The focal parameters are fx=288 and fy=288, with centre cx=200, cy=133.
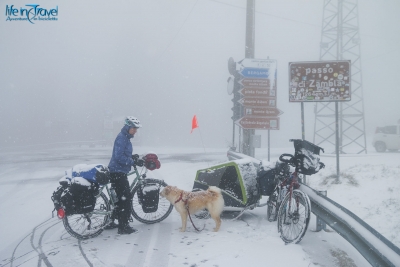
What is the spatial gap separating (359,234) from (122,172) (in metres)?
3.81

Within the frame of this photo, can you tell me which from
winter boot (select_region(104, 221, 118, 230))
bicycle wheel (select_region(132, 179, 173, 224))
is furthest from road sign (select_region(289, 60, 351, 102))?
Result: winter boot (select_region(104, 221, 118, 230))

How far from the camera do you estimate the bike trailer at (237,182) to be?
5578mm

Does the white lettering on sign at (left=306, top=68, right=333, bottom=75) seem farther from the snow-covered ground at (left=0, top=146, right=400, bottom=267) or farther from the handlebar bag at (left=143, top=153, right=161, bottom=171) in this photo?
the handlebar bag at (left=143, top=153, right=161, bottom=171)

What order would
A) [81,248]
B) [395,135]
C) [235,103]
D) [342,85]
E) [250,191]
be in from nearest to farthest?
[81,248]
[250,191]
[342,85]
[235,103]
[395,135]

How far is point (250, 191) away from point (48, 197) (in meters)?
6.07

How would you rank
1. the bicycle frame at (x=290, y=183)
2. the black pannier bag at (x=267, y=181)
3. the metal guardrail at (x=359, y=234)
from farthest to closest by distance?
the black pannier bag at (x=267, y=181) → the bicycle frame at (x=290, y=183) → the metal guardrail at (x=359, y=234)

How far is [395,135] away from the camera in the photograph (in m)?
19.8

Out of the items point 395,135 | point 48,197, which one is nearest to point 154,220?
point 48,197

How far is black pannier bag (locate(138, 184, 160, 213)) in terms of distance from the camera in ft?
18.0

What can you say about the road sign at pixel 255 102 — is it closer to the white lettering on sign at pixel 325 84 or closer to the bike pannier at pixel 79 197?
the white lettering on sign at pixel 325 84

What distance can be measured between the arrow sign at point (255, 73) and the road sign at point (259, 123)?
1617mm

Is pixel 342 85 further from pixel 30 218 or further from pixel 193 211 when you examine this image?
pixel 30 218

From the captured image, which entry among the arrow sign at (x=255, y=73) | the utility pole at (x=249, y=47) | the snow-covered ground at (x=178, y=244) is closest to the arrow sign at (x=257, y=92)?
the arrow sign at (x=255, y=73)

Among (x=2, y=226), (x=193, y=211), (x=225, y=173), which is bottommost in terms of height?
(x=2, y=226)
